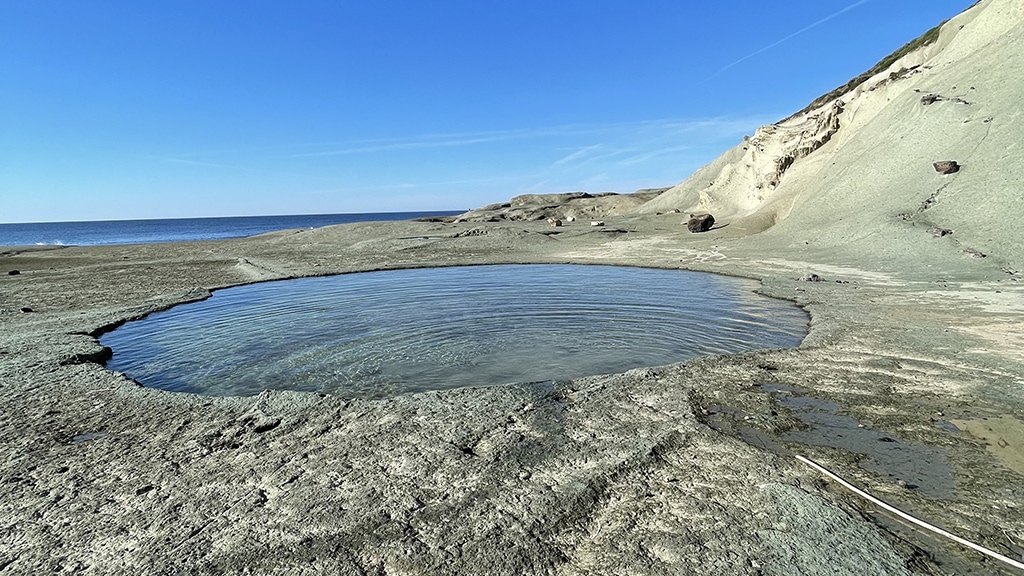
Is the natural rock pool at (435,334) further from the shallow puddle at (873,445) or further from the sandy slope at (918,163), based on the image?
the sandy slope at (918,163)

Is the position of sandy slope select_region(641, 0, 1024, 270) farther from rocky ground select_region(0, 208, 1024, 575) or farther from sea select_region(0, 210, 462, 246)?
sea select_region(0, 210, 462, 246)

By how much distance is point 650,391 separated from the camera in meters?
5.40

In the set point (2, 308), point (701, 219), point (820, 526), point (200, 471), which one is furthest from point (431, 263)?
point (820, 526)

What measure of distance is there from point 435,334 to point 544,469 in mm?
4889

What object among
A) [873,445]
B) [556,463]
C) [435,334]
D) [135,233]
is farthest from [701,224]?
[135,233]

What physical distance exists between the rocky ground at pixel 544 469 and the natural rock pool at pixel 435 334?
0.72 metres

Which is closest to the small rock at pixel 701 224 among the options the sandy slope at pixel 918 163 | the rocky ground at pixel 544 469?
the sandy slope at pixel 918 163

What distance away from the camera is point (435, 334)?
8477mm

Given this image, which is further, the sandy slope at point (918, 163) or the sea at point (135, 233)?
the sea at point (135, 233)

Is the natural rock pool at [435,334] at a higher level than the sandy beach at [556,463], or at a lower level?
lower

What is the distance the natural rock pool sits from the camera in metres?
6.51

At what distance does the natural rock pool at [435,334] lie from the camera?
6.51m

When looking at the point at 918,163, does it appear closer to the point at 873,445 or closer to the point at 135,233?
the point at 873,445

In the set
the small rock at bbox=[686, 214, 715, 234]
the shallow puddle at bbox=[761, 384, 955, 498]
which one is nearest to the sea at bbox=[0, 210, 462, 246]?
the small rock at bbox=[686, 214, 715, 234]
